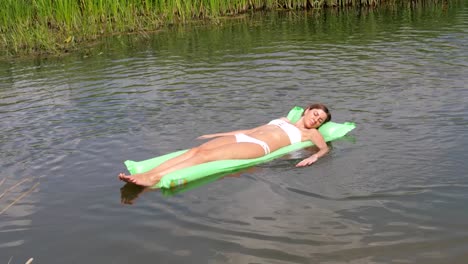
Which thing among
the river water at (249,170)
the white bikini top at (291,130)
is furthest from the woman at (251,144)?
the river water at (249,170)

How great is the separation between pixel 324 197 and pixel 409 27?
9.91m

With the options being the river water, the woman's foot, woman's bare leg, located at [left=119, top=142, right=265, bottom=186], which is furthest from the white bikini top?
the woman's foot

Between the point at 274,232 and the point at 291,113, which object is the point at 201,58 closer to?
the point at 291,113

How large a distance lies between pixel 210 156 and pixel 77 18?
964 cm

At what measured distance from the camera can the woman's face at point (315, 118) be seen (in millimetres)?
7145

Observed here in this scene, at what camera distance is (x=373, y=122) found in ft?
24.9

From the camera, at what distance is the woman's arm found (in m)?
6.36

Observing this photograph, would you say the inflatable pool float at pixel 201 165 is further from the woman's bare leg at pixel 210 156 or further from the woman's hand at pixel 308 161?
the woman's hand at pixel 308 161

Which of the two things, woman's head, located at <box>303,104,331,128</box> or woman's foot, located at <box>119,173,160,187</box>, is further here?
woman's head, located at <box>303,104,331,128</box>

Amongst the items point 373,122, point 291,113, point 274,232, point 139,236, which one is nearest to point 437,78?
point 373,122

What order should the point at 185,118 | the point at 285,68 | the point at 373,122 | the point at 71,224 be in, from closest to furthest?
1. the point at 71,224
2. the point at 373,122
3. the point at 185,118
4. the point at 285,68

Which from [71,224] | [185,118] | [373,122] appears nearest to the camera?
[71,224]

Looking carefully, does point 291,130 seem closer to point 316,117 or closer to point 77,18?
point 316,117

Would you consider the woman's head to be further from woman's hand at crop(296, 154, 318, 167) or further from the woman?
woman's hand at crop(296, 154, 318, 167)
